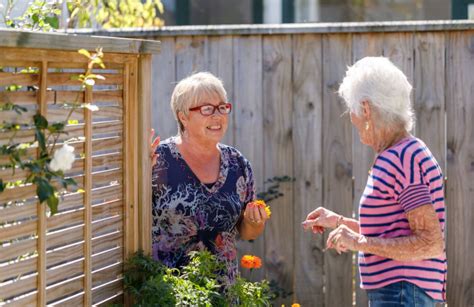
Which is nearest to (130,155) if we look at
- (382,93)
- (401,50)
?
(382,93)

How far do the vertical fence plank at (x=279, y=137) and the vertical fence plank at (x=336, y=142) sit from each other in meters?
0.21

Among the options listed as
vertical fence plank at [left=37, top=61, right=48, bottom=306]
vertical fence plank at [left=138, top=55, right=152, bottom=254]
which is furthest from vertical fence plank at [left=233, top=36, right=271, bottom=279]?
vertical fence plank at [left=37, top=61, right=48, bottom=306]

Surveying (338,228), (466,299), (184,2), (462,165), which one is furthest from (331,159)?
(184,2)

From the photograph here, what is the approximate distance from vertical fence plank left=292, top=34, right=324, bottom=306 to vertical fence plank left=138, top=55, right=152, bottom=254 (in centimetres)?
191

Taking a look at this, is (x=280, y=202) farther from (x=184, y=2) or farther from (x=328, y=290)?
(x=184, y=2)

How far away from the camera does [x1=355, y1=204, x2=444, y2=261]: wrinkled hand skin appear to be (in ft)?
10.1

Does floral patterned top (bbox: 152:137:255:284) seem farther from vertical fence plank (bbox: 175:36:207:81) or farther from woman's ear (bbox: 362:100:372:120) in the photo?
vertical fence plank (bbox: 175:36:207:81)

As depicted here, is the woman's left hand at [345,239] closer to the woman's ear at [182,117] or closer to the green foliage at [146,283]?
the green foliage at [146,283]

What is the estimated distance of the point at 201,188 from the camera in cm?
384

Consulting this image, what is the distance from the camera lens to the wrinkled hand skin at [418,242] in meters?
3.09

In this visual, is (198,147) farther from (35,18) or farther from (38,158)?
(38,158)

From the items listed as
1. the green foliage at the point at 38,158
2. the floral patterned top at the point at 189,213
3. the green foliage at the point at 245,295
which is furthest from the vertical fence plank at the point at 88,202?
the floral patterned top at the point at 189,213

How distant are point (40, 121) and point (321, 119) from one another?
2.81 m

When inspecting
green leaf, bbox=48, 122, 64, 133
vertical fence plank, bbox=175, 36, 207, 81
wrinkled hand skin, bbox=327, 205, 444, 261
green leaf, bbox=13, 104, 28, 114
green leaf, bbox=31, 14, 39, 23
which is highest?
vertical fence plank, bbox=175, 36, 207, 81
